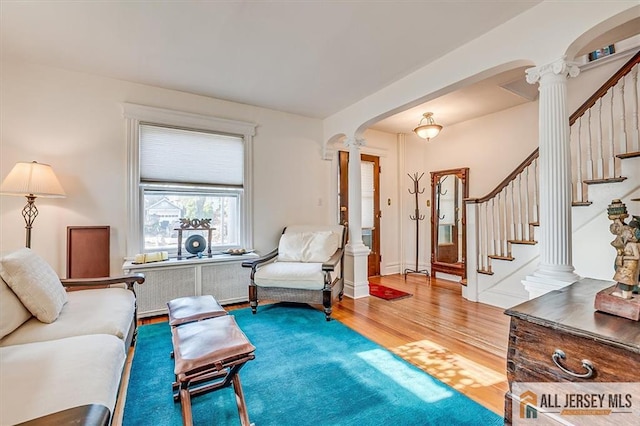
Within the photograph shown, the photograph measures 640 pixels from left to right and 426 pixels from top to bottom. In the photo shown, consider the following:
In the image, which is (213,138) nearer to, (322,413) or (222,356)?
(222,356)

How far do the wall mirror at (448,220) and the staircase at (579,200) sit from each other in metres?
0.97

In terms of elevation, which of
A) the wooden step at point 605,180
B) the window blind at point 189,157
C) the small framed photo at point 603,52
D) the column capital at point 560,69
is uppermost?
the small framed photo at point 603,52

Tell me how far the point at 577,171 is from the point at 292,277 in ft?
11.2

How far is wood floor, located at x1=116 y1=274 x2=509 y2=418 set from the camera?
77.2 inches

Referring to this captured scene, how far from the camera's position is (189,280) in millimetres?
3305

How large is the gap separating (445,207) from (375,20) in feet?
12.1

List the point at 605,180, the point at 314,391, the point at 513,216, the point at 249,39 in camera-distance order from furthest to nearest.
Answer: the point at 513,216, the point at 605,180, the point at 249,39, the point at 314,391

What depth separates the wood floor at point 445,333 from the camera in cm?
196

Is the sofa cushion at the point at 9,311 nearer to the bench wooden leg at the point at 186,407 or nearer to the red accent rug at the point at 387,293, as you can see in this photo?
the bench wooden leg at the point at 186,407

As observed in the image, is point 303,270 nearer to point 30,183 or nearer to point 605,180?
point 30,183

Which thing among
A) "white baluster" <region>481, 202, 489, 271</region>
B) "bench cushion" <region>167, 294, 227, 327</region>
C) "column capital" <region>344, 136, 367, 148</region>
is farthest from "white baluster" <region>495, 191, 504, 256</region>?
"bench cushion" <region>167, 294, 227, 327</region>

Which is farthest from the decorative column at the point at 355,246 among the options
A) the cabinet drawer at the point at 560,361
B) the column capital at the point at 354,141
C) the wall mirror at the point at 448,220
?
the cabinet drawer at the point at 560,361

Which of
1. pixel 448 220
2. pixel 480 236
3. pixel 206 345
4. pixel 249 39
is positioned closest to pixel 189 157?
pixel 249 39

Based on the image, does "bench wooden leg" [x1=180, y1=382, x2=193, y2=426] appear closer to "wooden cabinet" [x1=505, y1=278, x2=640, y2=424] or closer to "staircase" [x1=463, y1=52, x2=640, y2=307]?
"wooden cabinet" [x1=505, y1=278, x2=640, y2=424]
